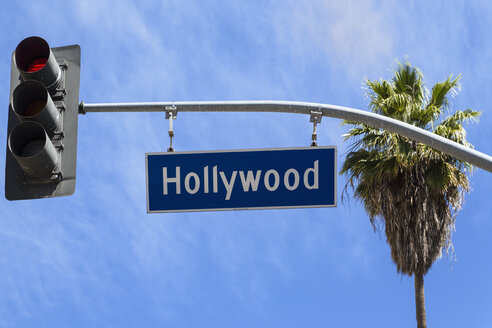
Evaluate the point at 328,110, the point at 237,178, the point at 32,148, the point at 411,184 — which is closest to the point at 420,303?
the point at 411,184

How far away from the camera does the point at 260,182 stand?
22.3 ft

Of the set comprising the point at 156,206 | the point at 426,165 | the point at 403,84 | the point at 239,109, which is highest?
the point at 403,84

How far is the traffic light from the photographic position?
609 cm

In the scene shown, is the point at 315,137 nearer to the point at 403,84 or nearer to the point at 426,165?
the point at 426,165

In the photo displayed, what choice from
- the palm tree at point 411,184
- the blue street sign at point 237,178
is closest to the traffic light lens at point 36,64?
the blue street sign at point 237,178

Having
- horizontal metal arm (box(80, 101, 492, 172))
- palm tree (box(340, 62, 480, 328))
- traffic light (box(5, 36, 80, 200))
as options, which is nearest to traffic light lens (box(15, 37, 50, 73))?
traffic light (box(5, 36, 80, 200))

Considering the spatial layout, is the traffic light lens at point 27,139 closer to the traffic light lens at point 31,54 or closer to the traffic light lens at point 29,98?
the traffic light lens at point 29,98

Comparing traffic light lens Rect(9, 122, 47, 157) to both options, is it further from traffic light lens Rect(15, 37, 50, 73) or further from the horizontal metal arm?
the horizontal metal arm

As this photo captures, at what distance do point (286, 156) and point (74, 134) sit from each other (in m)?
2.07

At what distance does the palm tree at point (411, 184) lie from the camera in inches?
712

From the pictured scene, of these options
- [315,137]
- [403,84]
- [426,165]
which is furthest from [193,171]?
[403,84]

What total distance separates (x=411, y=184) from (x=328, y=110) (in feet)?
39.3

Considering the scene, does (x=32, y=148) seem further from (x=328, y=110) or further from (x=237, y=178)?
(x=328, y=110)

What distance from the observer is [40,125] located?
6059 mm
